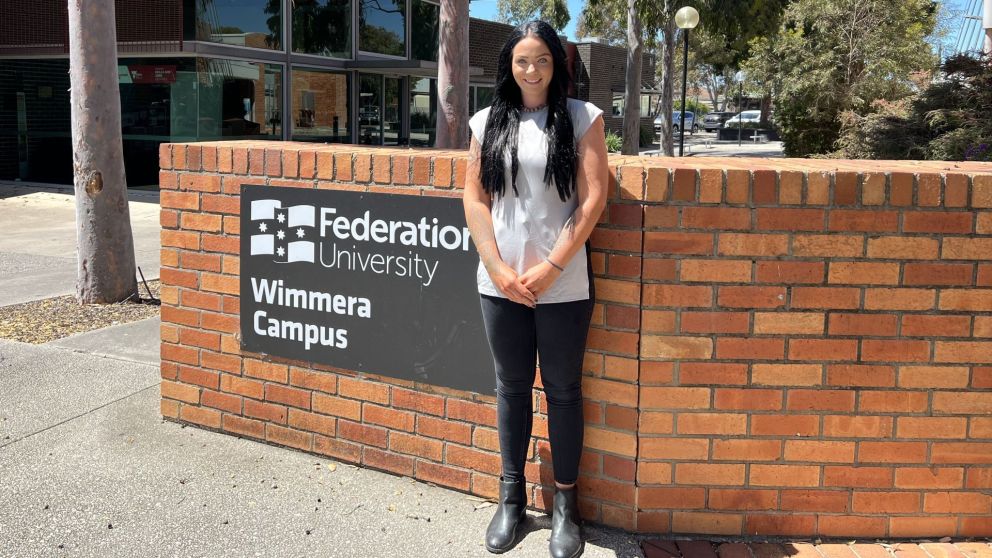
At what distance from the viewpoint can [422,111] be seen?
2355cm

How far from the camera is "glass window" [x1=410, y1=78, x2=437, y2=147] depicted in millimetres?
23062

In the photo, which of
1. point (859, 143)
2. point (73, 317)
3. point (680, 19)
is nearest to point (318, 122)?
point (680, 19)

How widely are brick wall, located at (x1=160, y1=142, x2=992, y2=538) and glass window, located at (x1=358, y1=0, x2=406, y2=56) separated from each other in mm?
17981

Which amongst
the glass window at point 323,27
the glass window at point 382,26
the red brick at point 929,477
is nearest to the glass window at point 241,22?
the glass window at point 323,27

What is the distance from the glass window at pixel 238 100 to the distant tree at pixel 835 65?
12066 millimetres

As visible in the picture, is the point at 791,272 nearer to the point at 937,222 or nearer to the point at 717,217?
the point at 717,217

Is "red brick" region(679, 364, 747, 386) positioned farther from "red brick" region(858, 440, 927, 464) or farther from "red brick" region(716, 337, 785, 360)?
"red brick" region(858, 440, 927, 464)

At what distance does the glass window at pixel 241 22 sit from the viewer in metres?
15.8

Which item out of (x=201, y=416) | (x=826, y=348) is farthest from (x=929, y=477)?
(x=201, y=416)

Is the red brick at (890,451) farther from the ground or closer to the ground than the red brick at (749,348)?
closer to the ground

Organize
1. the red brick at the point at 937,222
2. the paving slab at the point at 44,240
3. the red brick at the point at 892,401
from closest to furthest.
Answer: the red brick at the point at 937,222 < the red brick at the point at 892,401 < the paving slab at the point at 44,240

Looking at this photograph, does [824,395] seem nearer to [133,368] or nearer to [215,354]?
[215,354]

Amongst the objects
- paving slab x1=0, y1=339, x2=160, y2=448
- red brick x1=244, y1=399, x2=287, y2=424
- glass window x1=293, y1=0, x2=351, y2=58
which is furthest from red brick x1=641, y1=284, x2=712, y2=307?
glass window x1=293, y1=0, x2=351, y2=58

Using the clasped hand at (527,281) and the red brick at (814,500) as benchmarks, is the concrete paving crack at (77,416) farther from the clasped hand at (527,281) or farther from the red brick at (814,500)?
the red brick at (814,500)
